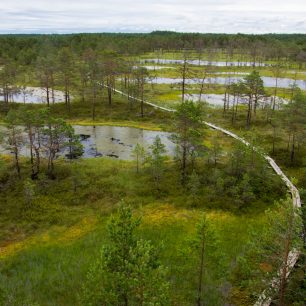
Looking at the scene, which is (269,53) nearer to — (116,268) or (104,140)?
(104,140)

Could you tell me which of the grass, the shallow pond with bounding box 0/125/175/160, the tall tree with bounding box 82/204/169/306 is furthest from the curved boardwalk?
the shallow pond with bounding box 0/125/175/160

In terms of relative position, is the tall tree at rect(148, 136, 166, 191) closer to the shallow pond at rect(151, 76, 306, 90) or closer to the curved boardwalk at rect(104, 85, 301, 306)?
the curved boardwalk at rect(104, 85, 301, 306)

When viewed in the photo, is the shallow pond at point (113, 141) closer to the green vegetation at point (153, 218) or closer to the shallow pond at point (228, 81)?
the green vegetation at point (153, 218)

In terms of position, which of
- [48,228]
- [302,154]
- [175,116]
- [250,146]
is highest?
[175,116]

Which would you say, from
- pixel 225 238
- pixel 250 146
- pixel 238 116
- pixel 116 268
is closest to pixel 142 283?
pixel 116 268

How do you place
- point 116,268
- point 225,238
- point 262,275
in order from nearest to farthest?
point 116,268 < point 262,275 < point 225,238

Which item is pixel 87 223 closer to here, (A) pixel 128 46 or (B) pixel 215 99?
(B) pixel 215 99

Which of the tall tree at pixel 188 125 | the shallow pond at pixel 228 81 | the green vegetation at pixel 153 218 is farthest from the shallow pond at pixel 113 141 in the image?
the shallow pond at pixel 228 81

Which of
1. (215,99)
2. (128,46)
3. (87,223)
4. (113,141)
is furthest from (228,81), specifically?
(87,223)
